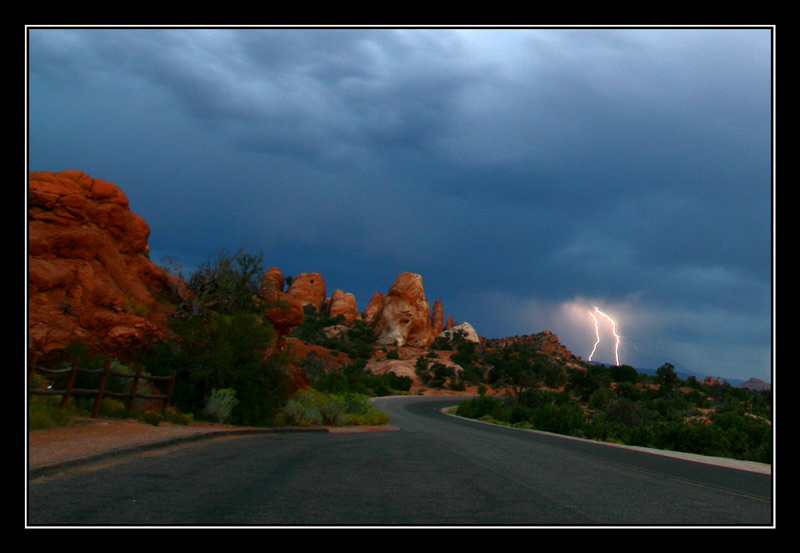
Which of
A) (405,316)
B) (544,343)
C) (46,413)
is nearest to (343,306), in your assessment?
(405,316)

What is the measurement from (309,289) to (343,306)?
9202 millimetres

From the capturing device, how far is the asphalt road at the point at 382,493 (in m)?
6.45

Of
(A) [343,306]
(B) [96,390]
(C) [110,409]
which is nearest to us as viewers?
(B) [96,390]

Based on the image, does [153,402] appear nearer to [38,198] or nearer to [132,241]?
[38,198]

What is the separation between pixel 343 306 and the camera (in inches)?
5364

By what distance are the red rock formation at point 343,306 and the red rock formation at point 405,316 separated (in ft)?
29.9

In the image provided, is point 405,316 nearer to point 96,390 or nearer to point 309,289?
point 309,289

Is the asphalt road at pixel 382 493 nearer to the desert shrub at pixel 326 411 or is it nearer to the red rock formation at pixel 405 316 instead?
the desert shrub at pixel 326 411

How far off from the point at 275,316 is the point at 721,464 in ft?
92.3

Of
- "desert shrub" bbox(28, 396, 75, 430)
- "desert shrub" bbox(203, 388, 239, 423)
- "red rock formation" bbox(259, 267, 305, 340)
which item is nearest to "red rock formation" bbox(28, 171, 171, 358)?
"desert shrub" bbox(203, 388, 239, 423)

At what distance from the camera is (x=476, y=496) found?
8117 mm

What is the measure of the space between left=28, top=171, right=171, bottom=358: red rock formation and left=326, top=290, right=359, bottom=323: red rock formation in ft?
343

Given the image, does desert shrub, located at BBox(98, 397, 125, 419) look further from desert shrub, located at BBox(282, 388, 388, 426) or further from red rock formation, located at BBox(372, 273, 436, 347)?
red rock formation, located at BBox(372, 273, 436, 347)

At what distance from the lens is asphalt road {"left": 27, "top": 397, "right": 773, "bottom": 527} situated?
6.45m
